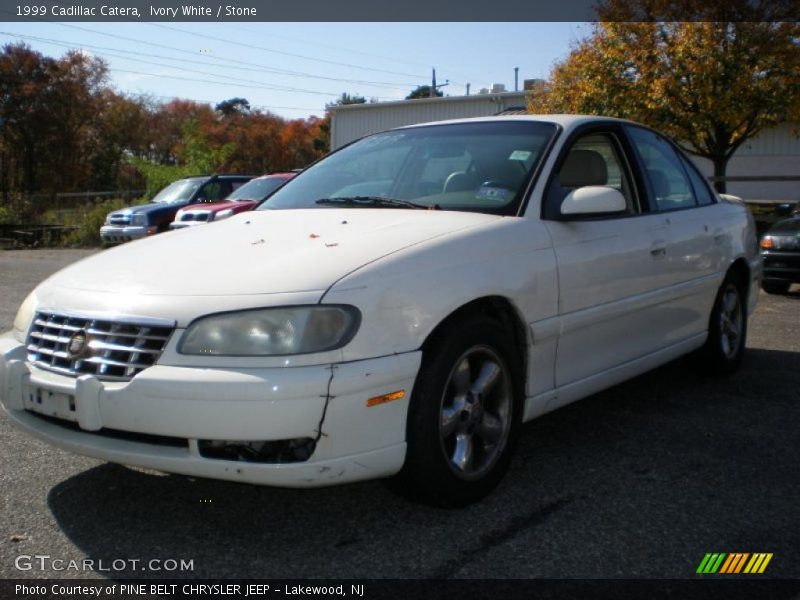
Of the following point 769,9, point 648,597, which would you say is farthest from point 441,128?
point 769,9

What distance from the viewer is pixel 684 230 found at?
4812 mm

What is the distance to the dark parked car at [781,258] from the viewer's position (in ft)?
34.3

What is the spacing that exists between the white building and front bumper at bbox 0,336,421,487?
23.9m

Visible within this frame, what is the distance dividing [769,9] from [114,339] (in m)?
17.0

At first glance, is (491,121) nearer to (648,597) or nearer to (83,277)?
(83,277)

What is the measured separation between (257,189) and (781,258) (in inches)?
331

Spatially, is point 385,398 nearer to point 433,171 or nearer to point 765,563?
point 765,563

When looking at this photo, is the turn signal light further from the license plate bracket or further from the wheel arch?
the license plate bracket

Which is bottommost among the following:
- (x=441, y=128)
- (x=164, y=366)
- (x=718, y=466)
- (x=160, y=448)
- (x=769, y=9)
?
(x=718, y=466)

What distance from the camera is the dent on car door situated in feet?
15.4

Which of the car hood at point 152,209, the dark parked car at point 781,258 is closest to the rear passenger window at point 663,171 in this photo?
the dark parked car at point 781,258

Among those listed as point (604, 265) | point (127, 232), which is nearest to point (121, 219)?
point (127, 232)

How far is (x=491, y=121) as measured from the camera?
175 inches

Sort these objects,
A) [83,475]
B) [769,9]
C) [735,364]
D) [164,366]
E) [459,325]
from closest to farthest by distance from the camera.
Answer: [164,366] → [459,325] → [83,475] → [735,364] → [769,9]
